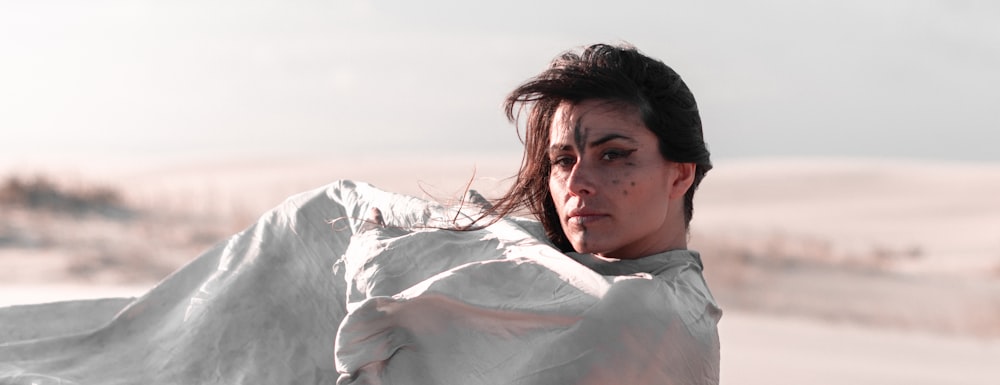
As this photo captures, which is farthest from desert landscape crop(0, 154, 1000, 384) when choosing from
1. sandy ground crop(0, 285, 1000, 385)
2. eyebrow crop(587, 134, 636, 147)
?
eyebrow crop(587, 134, 636, 147)

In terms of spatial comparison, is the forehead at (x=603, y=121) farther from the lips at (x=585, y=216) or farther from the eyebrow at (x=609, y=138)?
the lips at (x=585, y=216)

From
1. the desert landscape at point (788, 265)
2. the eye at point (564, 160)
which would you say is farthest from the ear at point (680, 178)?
the desert landscape at point (788, 265)

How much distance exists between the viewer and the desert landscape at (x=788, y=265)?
7.63 m

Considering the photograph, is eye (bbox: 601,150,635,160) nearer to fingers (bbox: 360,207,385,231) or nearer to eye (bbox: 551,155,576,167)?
eye (bbox: 551,155,576,167)

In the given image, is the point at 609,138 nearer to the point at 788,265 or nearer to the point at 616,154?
the point at 616,154

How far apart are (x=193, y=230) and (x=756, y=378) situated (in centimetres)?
891

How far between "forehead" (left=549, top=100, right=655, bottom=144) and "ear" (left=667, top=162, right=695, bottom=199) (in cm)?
15

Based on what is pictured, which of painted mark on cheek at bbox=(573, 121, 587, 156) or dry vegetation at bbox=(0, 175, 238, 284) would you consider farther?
dry vegetation at bbox=(0, 175, 238, 284)

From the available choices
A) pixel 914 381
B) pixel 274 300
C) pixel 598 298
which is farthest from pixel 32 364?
pixel 914 381

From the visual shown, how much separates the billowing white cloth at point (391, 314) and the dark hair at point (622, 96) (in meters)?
0.26

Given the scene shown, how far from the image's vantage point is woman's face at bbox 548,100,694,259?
3084 millimetres

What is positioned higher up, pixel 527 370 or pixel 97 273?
pixel 527 370

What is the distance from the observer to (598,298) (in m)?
2.67

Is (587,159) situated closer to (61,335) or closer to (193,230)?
(61,335)
